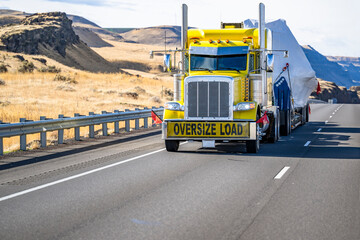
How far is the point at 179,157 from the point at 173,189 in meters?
4.72

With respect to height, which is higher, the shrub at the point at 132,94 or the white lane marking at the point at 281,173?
the shrub at the point at 132,94

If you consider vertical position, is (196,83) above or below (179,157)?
above

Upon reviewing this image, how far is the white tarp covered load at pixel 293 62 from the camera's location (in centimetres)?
2156

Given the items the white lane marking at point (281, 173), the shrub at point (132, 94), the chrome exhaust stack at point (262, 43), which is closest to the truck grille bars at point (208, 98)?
the chrome exhaust stack at point (262, 43)

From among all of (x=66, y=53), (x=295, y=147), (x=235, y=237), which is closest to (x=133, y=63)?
(x=66, y=53)

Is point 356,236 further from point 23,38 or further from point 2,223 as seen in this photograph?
point 23,38

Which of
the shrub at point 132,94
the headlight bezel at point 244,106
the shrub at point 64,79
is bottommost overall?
the headlight bezel at point 244,106

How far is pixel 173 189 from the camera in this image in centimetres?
980

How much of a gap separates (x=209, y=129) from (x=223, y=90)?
1.06 m

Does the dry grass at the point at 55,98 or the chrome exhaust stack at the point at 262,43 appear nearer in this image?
the chrome exhaust stack at the point at 262,43

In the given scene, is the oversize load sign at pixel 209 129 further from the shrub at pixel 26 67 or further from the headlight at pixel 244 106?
the shrub at pixel 26 67

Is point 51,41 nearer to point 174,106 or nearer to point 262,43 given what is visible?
point 262,43

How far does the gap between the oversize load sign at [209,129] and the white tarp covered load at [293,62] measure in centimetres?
679

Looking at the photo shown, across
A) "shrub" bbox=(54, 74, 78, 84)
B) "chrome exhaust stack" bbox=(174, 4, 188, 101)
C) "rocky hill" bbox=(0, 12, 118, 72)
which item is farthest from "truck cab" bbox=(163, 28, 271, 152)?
"rocky hill" bbox=(0, 12, 118, 72)
